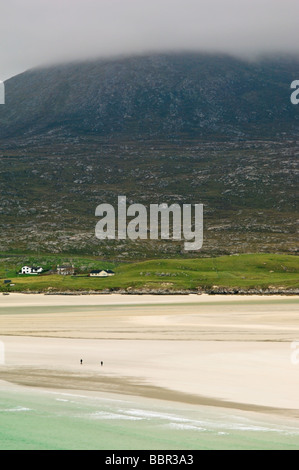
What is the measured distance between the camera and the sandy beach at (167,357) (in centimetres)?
3612

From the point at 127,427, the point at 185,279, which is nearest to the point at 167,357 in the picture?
the point at 127,427

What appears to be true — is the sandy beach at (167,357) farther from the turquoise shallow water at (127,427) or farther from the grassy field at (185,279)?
the grassy field at (185,279)

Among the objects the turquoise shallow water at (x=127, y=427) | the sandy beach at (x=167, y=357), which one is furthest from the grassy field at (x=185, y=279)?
the turquoise shallow water at (x=127, y=427)

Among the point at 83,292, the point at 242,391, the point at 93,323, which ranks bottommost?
the point at 242,391

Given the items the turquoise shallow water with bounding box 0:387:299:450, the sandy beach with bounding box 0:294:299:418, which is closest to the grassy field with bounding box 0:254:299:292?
the sandy beach with bounding box 0:294:299:418

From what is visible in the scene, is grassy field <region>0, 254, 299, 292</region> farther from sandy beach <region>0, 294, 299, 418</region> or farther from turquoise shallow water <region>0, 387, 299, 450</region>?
turquoise shallow water <region>0, 387, 299, 450</region>

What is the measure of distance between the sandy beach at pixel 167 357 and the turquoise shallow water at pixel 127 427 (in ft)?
7.38

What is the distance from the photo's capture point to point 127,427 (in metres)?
29.2

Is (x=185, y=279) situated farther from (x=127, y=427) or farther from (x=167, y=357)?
(x=127, y=427)

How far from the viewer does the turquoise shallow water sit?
2678 centimetres

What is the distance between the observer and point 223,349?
52.2m
